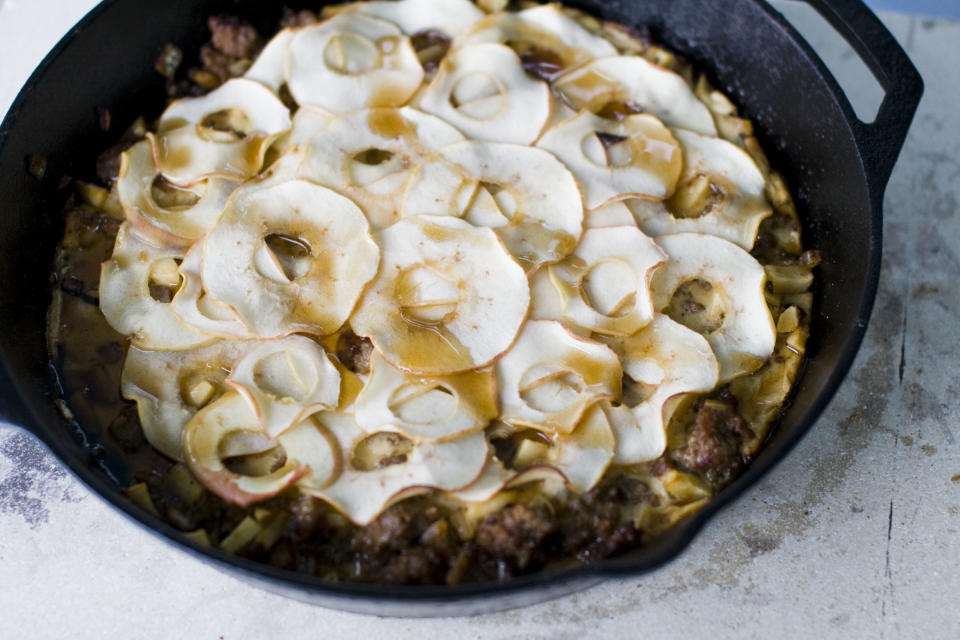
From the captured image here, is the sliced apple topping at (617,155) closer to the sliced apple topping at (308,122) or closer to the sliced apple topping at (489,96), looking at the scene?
Answer: the sliced apple topping at (489,96)

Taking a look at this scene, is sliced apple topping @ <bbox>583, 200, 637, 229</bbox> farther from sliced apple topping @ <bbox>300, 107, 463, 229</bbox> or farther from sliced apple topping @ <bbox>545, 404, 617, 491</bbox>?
sliced apple topping @ <bbox>545, 404, 617, 491</bbox>

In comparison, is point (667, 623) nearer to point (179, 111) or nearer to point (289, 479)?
point (289, 479)

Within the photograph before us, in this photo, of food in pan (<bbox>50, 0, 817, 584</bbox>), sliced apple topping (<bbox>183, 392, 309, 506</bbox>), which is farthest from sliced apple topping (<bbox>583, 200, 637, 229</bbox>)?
sliced apple topping (<bbox>183, 392, 309, 506</bbox>)

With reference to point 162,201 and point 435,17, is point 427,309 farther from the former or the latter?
point 435,17

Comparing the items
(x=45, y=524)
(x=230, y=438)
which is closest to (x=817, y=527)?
(x=230, y=438)

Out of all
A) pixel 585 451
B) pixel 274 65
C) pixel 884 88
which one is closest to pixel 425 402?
pixel 585 451

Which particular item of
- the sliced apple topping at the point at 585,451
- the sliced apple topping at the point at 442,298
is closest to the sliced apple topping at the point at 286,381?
the sliced apple topping at the point at 442,298
